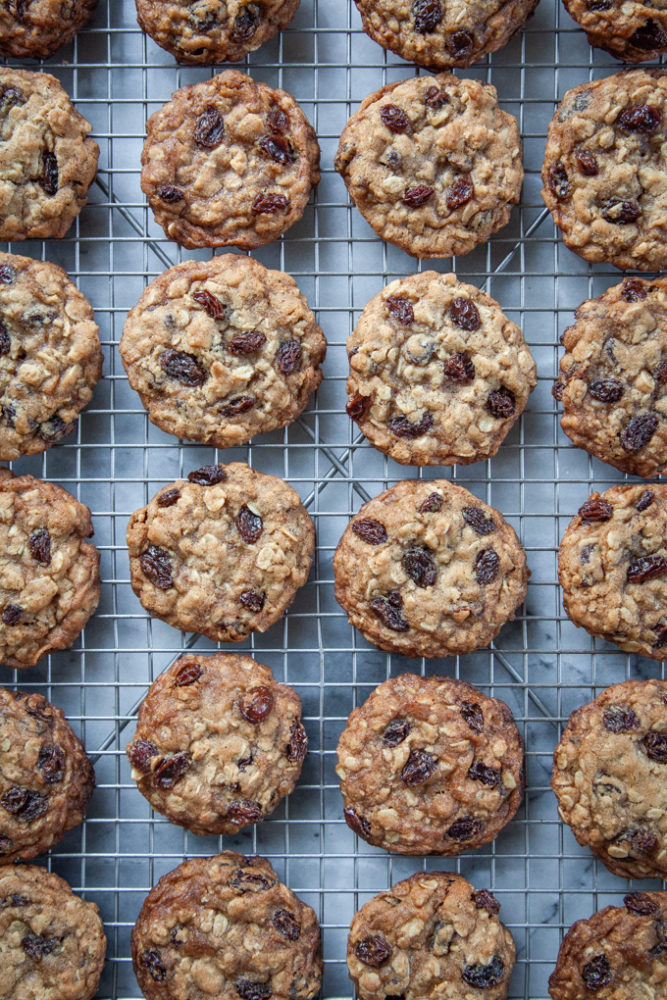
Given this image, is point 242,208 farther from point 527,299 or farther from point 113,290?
point 527,299

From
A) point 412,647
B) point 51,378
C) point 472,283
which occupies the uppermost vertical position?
point 472,283

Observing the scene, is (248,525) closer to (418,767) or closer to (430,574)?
(430,574)

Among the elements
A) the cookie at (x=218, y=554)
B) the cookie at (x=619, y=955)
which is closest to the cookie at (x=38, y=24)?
the cookie at (x=218, y=554)

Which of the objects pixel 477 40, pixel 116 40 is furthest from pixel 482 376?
pixel 116 40

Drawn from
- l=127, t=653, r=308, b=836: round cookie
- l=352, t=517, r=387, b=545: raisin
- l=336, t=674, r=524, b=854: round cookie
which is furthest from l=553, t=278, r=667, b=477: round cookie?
l=127, t=653, r=308, b=836: round cookie

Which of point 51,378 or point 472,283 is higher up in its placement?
point 472,283

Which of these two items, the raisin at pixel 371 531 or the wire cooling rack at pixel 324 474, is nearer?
the raisin at pixel 371 531

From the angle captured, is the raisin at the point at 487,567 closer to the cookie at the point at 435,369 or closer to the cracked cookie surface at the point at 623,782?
the cookie at the point at 435,369
